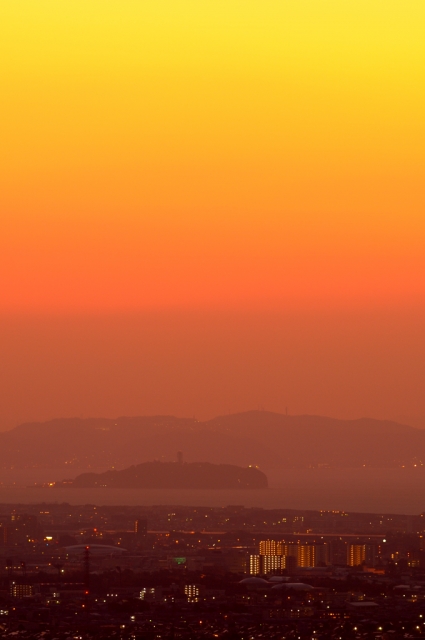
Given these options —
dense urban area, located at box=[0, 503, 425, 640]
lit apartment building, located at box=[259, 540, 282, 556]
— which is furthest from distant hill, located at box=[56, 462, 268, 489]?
lit apartment building, located at box=[259, 540, 282, 556]

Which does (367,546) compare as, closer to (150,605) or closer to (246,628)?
(150,605)

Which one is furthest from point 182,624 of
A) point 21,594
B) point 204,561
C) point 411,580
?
point 204,561

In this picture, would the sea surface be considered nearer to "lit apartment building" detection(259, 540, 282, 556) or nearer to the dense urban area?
the dense urban area

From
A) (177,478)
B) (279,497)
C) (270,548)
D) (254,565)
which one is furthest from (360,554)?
(177,478)

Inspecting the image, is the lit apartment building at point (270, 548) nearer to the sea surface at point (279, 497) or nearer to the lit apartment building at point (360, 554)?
the lit apartment building at point (360, 554)

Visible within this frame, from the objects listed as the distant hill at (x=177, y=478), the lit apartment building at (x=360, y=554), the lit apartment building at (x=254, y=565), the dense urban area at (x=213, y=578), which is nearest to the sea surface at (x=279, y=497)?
the distant hill at (x=177, y=478)
